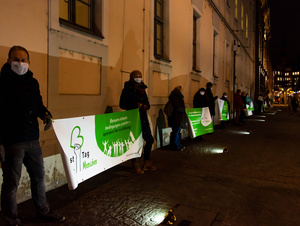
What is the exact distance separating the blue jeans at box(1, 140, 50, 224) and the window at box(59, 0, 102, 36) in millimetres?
2446

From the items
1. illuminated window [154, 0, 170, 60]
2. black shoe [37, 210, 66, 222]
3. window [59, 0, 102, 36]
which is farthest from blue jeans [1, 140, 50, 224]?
illuminated window [154, 0, 170, 60]

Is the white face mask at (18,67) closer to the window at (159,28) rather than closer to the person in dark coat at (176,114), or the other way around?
the person in dark coat at (176,114)

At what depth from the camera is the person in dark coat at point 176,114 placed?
7.42 metres

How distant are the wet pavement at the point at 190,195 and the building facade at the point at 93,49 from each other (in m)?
0.77

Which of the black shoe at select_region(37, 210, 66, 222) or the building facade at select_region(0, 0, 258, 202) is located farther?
the building facade at select_region(0, 0, 258, 202)

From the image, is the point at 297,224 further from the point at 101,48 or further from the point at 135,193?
the point at 101,48

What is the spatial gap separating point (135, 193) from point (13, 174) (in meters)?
1.90

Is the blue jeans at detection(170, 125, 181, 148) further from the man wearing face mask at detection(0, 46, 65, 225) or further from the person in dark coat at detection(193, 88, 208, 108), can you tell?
the man wearing face mask at detection(0, 46, 65, 225)

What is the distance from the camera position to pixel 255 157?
275 inches

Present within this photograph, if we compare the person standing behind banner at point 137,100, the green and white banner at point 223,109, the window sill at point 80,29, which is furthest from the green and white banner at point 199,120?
the window sill at point 80,29

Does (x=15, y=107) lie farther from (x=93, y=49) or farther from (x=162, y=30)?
(x=162, y=30)

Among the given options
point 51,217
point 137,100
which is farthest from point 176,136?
point 51,217

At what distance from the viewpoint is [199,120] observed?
29.4ft

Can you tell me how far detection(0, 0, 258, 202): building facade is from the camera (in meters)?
4.08
